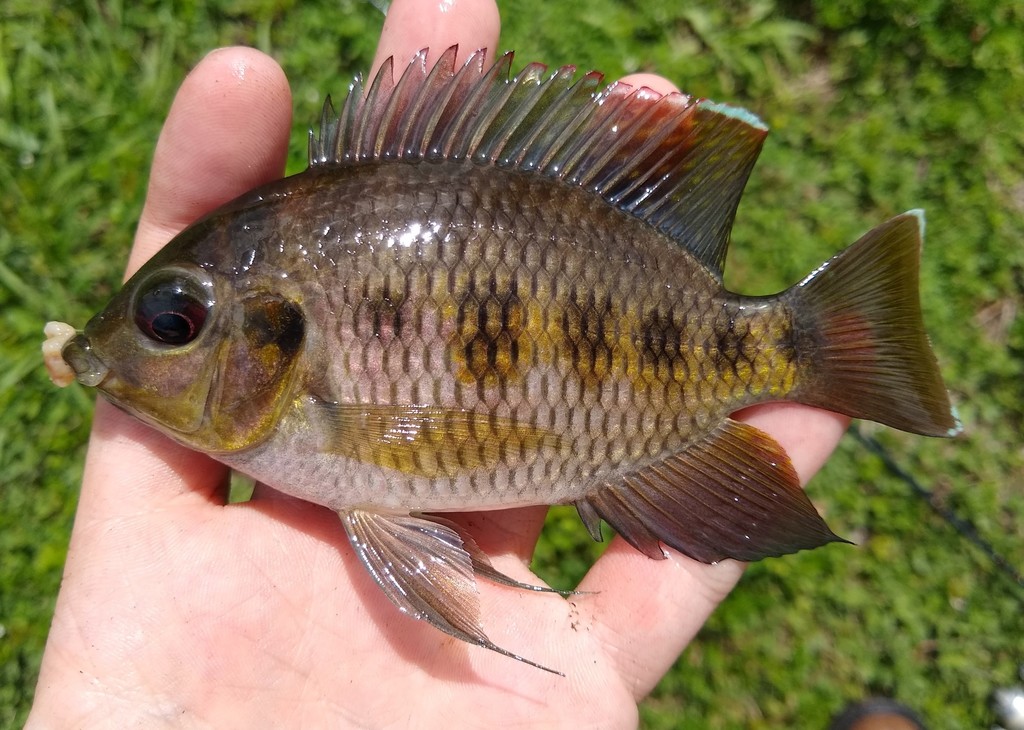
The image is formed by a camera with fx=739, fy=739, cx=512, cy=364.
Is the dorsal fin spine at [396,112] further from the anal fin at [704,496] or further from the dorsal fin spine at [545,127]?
the anal fin at [704,496]

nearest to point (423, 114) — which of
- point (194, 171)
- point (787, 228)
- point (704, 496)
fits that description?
point (194, 171)

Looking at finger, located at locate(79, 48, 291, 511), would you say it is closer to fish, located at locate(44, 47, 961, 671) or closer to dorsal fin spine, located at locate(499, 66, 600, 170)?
fish, located at locate(44, 47, 961, 671)

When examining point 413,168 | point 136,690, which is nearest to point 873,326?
point 413,168

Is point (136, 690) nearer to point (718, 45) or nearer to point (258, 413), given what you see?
point (258, 413)

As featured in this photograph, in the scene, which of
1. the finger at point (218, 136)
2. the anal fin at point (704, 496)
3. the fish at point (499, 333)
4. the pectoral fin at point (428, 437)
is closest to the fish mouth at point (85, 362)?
the fish at point (499, 333)

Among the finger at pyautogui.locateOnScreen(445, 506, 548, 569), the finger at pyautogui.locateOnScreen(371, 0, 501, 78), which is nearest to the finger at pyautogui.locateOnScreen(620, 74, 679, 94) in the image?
the finger at pyautogui.locateOnScreen(371, 0, 501, 78)

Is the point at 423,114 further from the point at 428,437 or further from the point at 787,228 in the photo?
the point at 787,228
